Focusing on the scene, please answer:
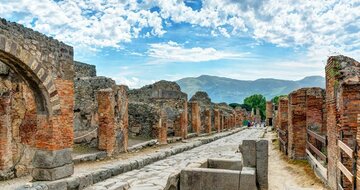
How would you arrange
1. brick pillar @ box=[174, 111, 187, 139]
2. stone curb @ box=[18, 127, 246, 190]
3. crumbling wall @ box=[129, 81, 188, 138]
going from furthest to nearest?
brick pillar @ box=[174, 111, 187, 139] → crumbling wall @ box=[129, 81, 188, 138] → stone curb @ box=[18, 127, 246, 190]

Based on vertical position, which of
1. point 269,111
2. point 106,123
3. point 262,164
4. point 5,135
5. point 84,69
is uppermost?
point 84,69

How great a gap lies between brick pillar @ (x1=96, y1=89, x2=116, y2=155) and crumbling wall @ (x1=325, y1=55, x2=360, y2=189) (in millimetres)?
7891

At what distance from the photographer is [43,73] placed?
902cm

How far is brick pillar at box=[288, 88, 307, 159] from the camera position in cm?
1170

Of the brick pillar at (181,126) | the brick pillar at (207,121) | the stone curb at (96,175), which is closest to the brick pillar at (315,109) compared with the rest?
the stone curb at (96,175)

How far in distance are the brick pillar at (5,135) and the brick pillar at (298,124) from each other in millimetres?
8742

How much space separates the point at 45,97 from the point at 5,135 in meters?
1.72

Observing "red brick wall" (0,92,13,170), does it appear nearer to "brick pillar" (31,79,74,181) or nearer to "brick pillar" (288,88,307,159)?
"brick pillar" (31,79,74,181)

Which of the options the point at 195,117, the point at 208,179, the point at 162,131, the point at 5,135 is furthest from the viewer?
the point at 195,117

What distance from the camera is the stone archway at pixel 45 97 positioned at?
28.2 ft

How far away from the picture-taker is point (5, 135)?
9.71m

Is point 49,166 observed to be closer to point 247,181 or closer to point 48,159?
point 48,159

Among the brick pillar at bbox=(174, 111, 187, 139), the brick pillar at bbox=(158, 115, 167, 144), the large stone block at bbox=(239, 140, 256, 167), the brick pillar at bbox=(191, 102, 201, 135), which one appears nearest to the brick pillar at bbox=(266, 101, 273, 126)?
the brick pillar at bbox=(191, 102, 201, 135)

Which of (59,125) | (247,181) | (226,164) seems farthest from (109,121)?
(247,181)
